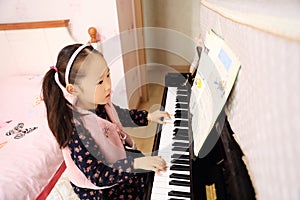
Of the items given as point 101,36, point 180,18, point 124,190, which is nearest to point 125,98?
point 101,36

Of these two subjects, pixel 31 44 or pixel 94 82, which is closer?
pixel 94 82

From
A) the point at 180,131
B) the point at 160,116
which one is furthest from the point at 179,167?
the point at 160,116

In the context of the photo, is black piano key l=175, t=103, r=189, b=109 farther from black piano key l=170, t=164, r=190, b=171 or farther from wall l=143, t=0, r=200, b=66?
wall l=143, t=0, r=200, b=66

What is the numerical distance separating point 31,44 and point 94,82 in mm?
1450

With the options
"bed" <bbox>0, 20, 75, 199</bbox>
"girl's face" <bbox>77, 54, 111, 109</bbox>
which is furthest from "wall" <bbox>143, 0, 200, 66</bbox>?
"girl's face" <bbox>77, 54, 111, 109</bbox>

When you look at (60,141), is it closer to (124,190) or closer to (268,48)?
(124,190)

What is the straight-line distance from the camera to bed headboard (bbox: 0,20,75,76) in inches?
73.7

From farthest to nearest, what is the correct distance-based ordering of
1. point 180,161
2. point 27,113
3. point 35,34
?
point 35,34 → point 27,113 → point 180,161

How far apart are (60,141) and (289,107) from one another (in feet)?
2.30

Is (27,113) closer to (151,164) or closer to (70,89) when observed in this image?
(70,89)

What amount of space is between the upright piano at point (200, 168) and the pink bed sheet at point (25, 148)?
0.64 metres

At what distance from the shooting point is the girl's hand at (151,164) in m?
0.77

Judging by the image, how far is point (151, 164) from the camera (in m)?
0.78

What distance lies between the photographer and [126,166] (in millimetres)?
798
